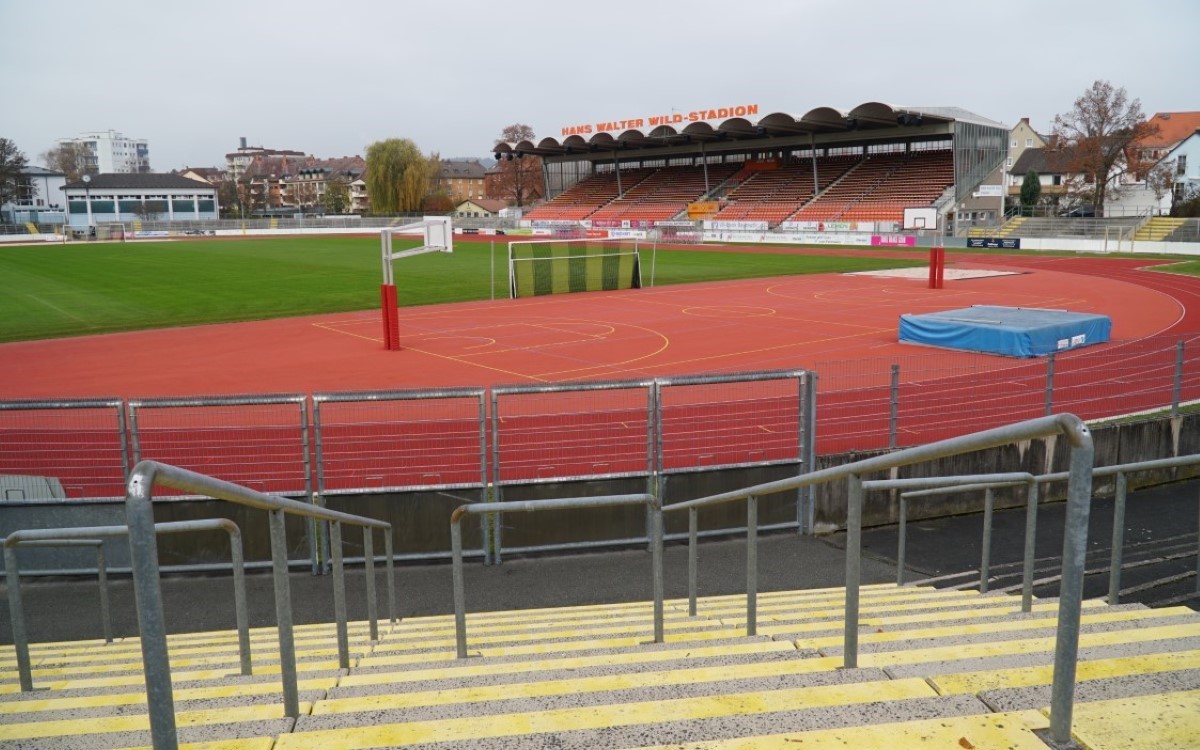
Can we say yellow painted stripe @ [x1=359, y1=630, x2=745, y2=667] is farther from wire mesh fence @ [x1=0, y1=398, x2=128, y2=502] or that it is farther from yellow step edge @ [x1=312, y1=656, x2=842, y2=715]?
wire mesh fence @ [x1=0, y1=398, x2=128, y2=502]

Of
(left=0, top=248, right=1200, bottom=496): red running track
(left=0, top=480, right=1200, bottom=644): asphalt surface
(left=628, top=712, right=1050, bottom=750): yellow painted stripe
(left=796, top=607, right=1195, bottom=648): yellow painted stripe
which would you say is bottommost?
(left=0, top=480, right=1200, bottom=644): asphalt surface

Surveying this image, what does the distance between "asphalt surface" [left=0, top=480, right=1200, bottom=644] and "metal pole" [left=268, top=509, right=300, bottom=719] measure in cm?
538

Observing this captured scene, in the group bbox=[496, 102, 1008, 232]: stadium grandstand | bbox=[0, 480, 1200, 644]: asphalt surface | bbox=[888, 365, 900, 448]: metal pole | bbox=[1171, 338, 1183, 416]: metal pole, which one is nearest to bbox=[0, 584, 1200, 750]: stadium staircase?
bbox=[0, 480, 1200, 644]: asphalt surface

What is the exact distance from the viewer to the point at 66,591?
32.2 feet

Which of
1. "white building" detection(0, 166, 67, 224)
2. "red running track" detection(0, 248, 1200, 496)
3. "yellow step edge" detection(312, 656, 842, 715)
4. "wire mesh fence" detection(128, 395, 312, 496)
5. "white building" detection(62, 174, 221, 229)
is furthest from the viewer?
"white building" detection(62, 174, 221, 229)

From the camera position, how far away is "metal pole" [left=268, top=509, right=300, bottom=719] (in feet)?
11.7

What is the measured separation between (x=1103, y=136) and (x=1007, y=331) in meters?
69.1

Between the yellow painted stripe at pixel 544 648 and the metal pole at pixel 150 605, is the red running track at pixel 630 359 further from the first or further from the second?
the metal pole at pixel 150 605

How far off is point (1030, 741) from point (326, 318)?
28481 millimetres

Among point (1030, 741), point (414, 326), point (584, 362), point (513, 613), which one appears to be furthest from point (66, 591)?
point (414, 326)

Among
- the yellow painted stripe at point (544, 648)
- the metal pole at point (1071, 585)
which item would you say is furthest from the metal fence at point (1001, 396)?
the metal pole at point (1071, 585)

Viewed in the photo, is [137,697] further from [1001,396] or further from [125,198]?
[125,198]

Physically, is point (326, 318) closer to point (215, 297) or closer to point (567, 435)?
point (215, 297)

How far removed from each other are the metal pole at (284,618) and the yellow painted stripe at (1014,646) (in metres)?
2.30
